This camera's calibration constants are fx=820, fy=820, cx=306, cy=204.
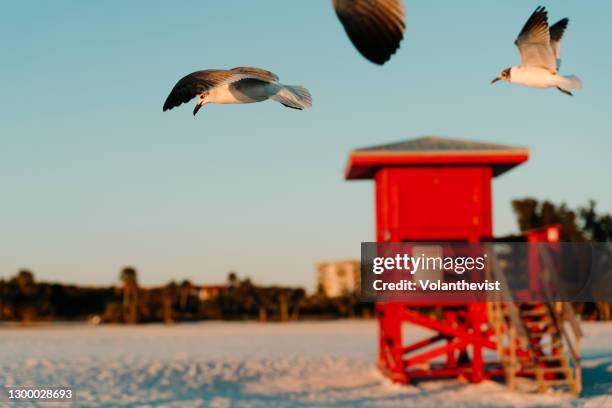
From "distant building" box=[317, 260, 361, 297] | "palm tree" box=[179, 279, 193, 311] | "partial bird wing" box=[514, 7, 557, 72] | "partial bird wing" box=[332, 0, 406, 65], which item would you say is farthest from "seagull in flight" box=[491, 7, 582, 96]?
"distant building" box=[317, 260, 361, 297]

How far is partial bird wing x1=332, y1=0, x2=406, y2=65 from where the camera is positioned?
1.73 m

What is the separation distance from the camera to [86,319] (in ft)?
173

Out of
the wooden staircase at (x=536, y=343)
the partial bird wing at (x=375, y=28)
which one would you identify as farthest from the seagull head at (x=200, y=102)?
the wooden staircase at (x=536, y=343)

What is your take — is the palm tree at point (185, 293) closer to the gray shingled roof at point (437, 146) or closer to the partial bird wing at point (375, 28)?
the gray shingled roof at point (437, 146)

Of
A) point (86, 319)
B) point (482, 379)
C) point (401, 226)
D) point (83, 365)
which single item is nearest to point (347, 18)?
point (401, 226)

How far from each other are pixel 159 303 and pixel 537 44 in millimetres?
49395

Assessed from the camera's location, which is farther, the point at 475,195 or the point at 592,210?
the point at 592,210

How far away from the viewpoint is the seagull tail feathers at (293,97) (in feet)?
7.56

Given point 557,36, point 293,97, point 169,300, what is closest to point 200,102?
point 293,97

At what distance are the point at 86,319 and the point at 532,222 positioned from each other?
1180 inches

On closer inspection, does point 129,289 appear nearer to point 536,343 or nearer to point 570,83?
point 536,343

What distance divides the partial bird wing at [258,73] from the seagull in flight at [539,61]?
0.67m

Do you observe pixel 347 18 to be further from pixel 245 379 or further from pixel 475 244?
pixel 245 379

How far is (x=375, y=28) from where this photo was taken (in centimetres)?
175
